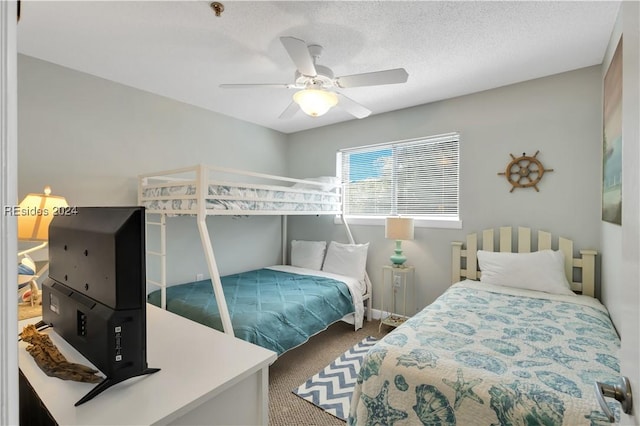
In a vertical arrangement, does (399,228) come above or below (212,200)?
below

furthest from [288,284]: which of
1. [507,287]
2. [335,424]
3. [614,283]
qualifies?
[614,283]

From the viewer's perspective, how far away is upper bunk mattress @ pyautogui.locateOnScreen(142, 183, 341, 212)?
7.65 ft

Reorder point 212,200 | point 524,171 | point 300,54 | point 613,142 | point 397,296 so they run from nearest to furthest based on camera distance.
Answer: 1. point 300,54
2. point 613,142
3. point 212,200
4. point 524,171
5. point 397,296

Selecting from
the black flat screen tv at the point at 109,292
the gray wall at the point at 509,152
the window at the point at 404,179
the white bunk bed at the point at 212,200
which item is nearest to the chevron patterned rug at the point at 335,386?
the white bunk bed at the point at 212,200

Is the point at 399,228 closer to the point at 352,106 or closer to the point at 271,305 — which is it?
the point at 352,106

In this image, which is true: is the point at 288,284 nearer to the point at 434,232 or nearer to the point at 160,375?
the point at 434,232

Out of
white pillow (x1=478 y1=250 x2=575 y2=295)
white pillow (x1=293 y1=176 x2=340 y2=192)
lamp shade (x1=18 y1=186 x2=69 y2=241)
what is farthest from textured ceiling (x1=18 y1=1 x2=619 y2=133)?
white pillow (x1=478 y1=250 x2=575 y2=295)

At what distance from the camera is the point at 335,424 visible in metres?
1.88

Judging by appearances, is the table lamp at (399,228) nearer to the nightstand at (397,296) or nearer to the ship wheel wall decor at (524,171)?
the nightstand at (397,296)

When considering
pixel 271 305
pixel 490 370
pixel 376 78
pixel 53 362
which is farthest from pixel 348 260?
pixel 53 362

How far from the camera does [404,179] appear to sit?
3525 mm

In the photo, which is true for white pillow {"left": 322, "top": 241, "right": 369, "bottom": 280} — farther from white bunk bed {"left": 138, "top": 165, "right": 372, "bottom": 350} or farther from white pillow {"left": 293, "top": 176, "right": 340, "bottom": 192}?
white pillow {"left": 293, "top": 176, "right": 340, "bottom": 192}

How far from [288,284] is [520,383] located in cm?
227

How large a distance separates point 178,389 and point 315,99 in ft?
5.75
